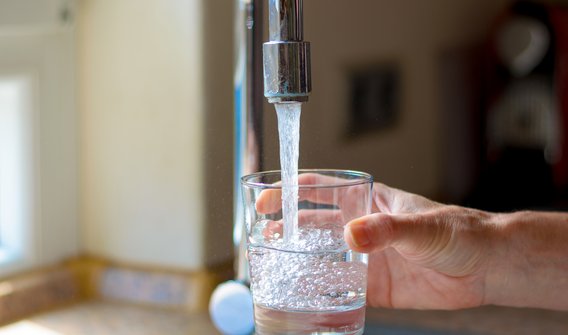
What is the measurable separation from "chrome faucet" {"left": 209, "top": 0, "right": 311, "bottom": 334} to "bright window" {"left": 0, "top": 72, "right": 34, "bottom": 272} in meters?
0.23

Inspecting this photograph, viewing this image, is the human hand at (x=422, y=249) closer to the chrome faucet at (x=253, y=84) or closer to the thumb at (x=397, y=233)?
the thumb at (x=397, y=233)

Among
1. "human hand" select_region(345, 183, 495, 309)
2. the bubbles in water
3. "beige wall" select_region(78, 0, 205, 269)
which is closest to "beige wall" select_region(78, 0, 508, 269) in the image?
"beige wall" select_region(78, 0, 205, 269)

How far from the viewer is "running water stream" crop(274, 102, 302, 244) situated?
57cm

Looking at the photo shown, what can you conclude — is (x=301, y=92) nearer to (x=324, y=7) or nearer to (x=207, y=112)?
(x=324, y=7)

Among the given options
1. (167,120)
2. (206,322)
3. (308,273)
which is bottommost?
(206,322)

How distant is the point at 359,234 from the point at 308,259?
0.04m

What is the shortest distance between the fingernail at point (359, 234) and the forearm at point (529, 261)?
14cm

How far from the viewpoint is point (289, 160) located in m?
0.61

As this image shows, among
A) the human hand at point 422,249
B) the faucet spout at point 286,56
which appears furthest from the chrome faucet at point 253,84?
the human hand at point 422,249

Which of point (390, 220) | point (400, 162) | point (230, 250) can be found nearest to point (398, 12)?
point (400, 162)

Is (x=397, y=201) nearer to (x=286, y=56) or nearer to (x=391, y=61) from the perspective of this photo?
(x=286, y=56)

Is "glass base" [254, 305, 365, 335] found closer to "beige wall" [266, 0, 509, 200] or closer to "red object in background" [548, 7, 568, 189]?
"beige wall" [266, 0, 509, 200]

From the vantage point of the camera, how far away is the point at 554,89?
49.6 inches

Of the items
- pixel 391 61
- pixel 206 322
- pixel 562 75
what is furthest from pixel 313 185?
pixel 562 75
